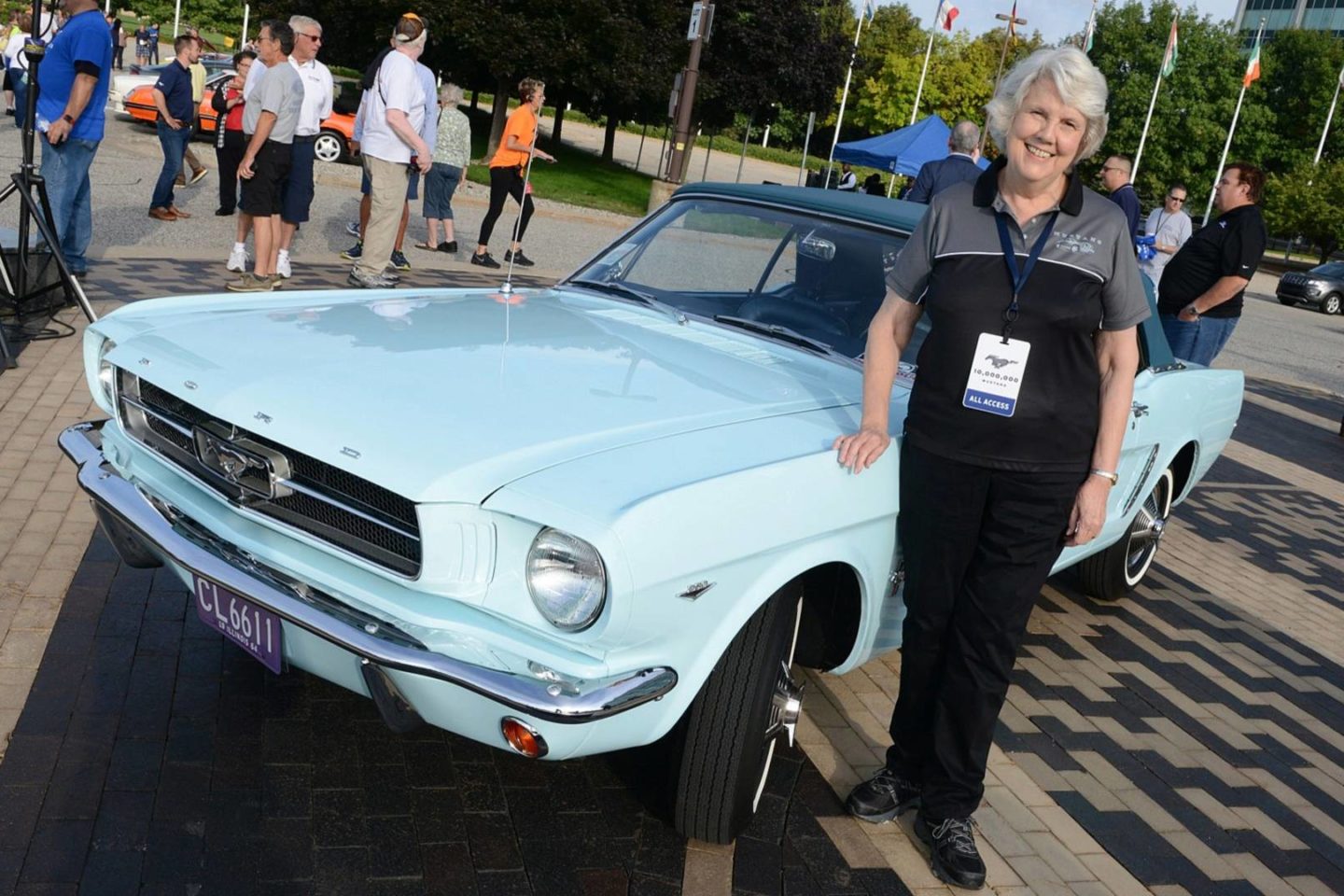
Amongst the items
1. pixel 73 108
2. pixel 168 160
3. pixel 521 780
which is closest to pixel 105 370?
pixel 521 780

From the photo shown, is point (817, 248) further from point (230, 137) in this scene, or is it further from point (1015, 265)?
point (230, 137)

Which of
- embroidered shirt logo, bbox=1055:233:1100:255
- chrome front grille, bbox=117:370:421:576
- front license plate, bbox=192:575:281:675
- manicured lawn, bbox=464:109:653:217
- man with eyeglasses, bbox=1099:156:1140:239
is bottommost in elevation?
manicured lawn, bbox=464:109:653:217

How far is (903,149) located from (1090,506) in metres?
23.5

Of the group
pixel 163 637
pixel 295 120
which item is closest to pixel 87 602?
pixel 163 637

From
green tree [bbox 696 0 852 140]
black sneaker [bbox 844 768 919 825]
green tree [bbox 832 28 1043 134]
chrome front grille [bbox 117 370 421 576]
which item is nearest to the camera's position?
chrome front grille [bbox 117 370 421 576]

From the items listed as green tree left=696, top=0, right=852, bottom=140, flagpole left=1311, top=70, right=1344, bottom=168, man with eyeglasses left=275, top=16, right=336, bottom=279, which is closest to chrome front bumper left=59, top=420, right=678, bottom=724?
man with eyeglasses left=275, top=16, right=336, bottom=279

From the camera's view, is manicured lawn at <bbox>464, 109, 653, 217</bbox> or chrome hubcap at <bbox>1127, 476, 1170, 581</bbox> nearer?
chrome hubcap at <bbox>1127, 476, 1170, 581</bbox>

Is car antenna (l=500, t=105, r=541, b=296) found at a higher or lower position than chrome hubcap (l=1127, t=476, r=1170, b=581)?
higher

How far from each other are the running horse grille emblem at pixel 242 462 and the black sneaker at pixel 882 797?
1.79 meters

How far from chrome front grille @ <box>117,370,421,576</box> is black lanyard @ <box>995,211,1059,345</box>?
1462 mm

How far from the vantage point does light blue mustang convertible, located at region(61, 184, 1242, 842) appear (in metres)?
2.67

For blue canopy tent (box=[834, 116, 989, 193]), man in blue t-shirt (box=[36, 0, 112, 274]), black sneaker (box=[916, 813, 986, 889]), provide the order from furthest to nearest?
blue canopy tent (box=[834, 116, 989, 193]), man in blue t-shirt (box=[36, 0, 112, 274]), black sneaker (box=[916, 813, 986, 889])

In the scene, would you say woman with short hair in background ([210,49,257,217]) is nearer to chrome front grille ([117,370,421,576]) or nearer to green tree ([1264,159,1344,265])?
chrome front grille ([117,370,421,576])

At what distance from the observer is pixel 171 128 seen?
12.5 m
